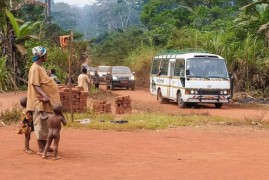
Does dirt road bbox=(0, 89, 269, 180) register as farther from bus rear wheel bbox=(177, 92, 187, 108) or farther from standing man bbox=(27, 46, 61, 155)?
bus rear wheel bbox=(177, 92, 187, 108)

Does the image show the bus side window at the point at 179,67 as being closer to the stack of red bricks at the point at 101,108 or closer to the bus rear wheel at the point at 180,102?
the bus rear wheel at the point at 180,102

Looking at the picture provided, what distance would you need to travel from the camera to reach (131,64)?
120ft

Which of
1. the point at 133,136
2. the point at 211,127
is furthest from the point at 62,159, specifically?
the point at 211,127

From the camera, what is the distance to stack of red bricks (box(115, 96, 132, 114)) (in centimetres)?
1619

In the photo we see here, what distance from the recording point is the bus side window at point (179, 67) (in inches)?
785

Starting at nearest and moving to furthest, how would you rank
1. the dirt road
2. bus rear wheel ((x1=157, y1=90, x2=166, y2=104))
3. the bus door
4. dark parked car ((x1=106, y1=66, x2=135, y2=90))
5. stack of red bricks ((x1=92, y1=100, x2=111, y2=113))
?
the dirt road < stack of red bricks ((x1=92, y1=100, x2=111, y2=113)) < the bus door < bus rear wheel ((x1=157, y1=90, x2=166, y2=104)) < dark parked car ((x1=106, y1=66, x2=135, y2=90))

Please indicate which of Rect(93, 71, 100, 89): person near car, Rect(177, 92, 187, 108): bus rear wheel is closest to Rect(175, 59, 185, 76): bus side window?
Rect(177, 92, 187, 108): bus rear wheel

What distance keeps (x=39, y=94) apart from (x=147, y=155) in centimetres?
210

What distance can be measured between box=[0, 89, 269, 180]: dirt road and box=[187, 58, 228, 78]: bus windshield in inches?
275

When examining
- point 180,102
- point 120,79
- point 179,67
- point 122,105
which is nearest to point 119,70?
point 120,79

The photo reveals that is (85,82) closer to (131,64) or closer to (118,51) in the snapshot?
(131,64)

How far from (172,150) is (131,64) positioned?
2734 cm

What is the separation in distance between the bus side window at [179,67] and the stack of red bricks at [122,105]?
4.16 m

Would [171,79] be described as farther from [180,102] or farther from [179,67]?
[180,102]
